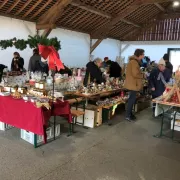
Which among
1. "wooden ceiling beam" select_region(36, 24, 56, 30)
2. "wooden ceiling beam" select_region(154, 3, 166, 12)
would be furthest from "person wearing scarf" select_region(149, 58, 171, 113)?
"wooden ceiling beam" select_region(154, 3, 166, 12)

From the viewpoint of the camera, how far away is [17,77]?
415cm

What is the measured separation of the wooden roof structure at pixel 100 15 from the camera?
260 inches

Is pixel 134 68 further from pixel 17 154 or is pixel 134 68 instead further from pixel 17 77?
pixel 17 154

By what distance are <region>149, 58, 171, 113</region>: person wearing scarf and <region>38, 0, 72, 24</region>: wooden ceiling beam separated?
341 cm

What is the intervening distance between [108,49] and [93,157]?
9.73 meters

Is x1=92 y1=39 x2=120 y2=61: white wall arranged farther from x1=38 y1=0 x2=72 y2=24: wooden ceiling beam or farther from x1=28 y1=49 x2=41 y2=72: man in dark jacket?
x1=28 y1=49 x2=41 y2=72: man in dark jacket

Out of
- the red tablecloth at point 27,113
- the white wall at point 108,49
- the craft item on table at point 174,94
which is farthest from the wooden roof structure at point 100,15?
the craft item on table at point 174,94

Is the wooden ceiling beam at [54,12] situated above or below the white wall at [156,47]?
above

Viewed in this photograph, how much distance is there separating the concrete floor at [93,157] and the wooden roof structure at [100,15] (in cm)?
429

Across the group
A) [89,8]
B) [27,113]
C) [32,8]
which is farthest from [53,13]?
[27,113]

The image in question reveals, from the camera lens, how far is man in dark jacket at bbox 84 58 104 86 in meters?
4.57

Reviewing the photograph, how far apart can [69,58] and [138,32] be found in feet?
16.3

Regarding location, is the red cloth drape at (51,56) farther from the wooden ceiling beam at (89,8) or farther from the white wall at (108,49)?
the white wall at (108,49)

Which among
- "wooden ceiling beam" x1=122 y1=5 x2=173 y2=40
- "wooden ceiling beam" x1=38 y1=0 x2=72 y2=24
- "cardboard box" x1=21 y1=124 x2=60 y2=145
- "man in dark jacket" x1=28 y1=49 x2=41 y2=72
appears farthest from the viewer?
"wooden ceiling beam" x1=122 y1=5 x2=173 y2=40
